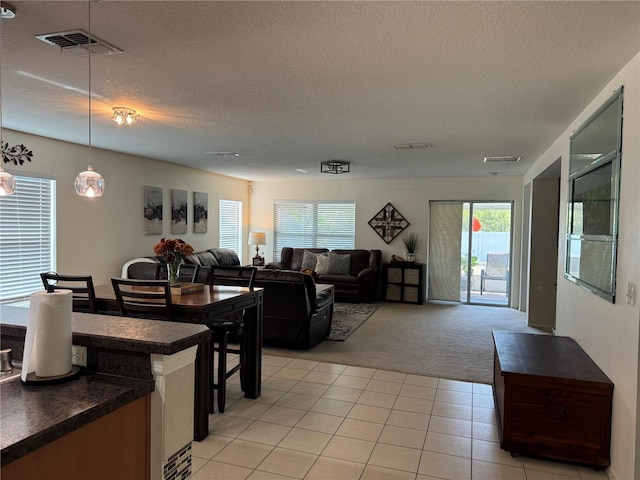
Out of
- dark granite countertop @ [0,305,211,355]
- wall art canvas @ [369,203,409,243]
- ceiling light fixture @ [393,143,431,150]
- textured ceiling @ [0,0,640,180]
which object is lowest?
dark granite countertop @ [0,305,211,355]

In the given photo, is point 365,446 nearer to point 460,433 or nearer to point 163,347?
point 460,433

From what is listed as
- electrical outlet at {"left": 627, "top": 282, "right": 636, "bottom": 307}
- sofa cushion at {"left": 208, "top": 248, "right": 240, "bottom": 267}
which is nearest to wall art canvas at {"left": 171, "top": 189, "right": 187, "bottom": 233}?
sofa cushion at {"left": 208, "top": 248, "right": 240, "bottom": 267}

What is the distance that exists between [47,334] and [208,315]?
1653 millimetres

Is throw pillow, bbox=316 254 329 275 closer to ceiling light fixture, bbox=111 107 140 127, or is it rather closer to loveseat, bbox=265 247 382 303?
loveseat, bbox=265 247 382 303

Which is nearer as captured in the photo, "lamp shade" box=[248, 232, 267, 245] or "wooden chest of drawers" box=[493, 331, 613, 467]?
"wooden chest of drawers" box=[493, 331, 613, 467]

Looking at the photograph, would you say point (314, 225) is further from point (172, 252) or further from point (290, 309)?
point (172, 252)

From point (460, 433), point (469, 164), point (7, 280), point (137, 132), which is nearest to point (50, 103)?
point (137, 132)

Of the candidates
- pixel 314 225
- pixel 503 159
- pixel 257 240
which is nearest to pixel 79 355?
pixel 503 159

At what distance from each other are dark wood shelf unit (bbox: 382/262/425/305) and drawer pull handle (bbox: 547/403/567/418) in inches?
214

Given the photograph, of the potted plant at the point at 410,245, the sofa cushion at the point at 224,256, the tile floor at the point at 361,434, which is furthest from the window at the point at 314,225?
the tile floor at the point at 361,434

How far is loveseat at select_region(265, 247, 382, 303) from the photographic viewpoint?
8094 millimetres

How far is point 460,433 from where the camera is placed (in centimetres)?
310

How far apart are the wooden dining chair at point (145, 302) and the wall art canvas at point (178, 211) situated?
422cm

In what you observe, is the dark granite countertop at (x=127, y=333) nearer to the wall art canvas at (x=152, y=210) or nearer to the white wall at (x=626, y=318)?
the white wall at (x=626, y=318)
